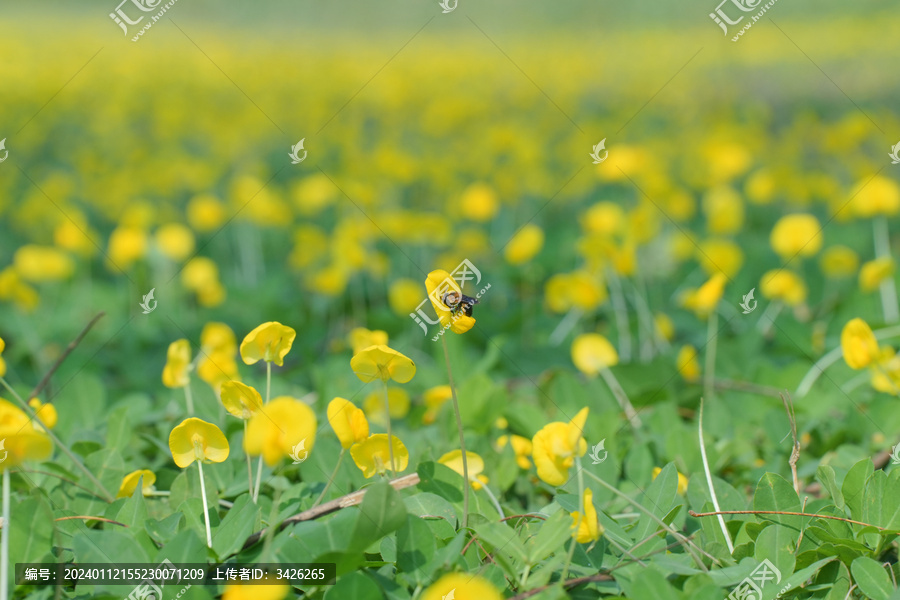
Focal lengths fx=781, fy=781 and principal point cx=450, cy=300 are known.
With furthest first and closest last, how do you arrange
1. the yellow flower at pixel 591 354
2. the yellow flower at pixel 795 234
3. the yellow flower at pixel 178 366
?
the yellow flower at pixel 795 234 → the yellow flower at pixel 591 354 → the yellow flower at pixel 178 366

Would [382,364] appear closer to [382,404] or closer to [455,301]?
[455,301]

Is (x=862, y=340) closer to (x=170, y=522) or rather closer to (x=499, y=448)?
(x=499, y=448)

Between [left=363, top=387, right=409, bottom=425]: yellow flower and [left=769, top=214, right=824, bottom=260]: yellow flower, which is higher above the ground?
[left=769, top=214, right=824, bottom=260]: yellow flower

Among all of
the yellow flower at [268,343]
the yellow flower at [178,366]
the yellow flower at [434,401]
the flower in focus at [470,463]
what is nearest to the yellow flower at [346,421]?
the yellow flower at [268,343]

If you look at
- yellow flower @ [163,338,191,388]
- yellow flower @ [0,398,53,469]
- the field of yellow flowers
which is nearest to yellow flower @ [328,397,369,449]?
the field of yellow flowers

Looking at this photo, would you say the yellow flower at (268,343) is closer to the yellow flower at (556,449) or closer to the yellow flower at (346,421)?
the yellow flower at (346,421)

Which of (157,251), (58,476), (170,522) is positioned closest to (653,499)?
(170,522)

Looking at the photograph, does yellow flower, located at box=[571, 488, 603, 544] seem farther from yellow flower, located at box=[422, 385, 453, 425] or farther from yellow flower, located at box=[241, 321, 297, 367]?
yellow flower, located at box=[422, 385, 453, 425]
